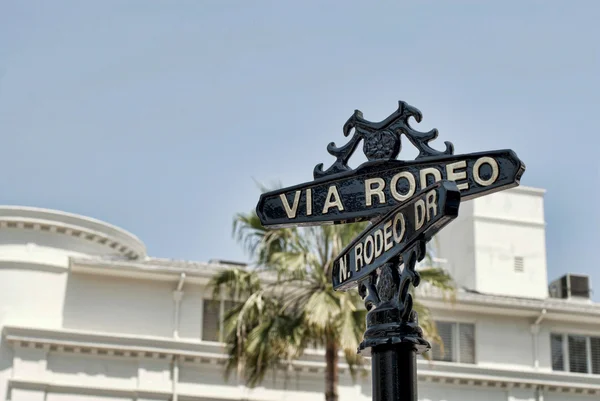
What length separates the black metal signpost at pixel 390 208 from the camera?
5.38 meters

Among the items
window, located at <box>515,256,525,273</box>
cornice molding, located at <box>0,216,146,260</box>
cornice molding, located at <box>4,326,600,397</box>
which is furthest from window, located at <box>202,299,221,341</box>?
window, located at <box>515,256,525,273</box>

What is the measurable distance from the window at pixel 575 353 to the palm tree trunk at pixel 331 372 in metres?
10.8

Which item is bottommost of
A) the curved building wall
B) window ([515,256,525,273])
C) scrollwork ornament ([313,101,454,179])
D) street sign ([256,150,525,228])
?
street sign ([256,150,525,228])

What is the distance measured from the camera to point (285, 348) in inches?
847

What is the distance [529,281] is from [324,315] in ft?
46.9

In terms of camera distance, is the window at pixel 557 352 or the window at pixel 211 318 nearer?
the window at pixel 211 318

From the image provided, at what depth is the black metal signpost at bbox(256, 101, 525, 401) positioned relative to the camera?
17.6 feet

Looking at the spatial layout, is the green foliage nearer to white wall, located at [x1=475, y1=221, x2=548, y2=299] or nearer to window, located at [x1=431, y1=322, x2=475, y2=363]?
window, located at [x1=431, y1=322, x2=475, y2=363]

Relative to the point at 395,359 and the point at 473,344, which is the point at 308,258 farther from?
the point at 395,359

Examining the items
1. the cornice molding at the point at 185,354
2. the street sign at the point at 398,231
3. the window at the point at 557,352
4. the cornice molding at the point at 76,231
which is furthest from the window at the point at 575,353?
the street sign at the point at 398,231

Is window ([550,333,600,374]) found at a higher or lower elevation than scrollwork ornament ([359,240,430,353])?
higher

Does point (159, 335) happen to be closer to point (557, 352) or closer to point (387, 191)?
point (557, 352)

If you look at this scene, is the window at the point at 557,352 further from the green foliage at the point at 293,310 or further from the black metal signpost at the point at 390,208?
the black metal signpost at the point at 390,208

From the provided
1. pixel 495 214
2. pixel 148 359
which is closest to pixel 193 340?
pixel 148 359
